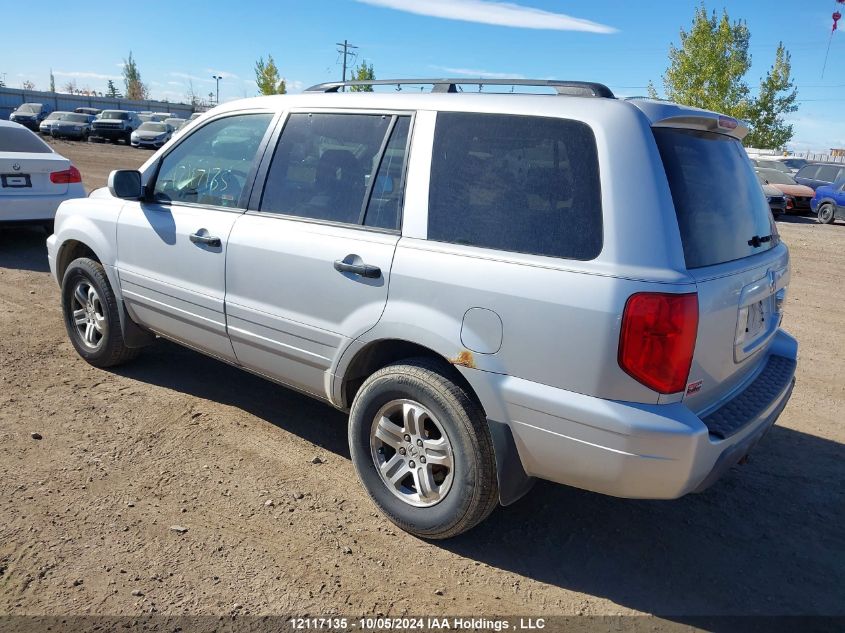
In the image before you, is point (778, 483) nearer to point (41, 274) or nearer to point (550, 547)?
point (550, 547)

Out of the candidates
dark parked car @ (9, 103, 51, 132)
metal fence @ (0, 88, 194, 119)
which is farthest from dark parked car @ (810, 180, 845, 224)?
metal fence @ (0, 88, 194, 119)

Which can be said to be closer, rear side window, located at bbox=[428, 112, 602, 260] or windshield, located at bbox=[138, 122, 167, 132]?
rear side window, located at bbox=[428, 112, 602, 260]

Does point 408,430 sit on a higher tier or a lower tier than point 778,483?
higher

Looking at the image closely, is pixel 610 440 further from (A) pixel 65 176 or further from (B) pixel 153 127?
(B) pixel 153 127

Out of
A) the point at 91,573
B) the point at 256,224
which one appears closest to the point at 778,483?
the point at 256,224

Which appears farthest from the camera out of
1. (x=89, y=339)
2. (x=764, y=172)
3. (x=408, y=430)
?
(x=764, y=172)

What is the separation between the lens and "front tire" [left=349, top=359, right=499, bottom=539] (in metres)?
2.96

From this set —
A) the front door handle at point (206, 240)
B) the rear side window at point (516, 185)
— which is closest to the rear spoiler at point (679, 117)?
the rear side window at point (516, 185)

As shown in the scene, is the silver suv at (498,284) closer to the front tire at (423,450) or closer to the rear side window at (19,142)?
the front tire at (423,450)

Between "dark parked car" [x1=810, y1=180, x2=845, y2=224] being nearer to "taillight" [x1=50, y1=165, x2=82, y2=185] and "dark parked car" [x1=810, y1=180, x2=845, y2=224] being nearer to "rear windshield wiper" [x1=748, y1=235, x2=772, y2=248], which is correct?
"rear windshield wiper" [x1=748, y1=235, x2=772, y2=248]

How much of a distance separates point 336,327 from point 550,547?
148cm

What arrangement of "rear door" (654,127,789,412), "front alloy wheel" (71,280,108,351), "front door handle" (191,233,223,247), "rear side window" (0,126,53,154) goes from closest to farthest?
"rear door" (654,127,789,412) < "front door handle" (191,233,223,247) < "front alloy wheel" (71,280,108,351) < "rear side window" (0,126,53,154)

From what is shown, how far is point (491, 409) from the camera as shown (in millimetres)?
2867

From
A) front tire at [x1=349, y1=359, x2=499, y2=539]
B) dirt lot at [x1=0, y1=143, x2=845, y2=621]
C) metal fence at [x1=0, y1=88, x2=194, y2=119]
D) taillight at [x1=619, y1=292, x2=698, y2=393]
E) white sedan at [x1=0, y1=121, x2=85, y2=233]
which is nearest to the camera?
taillight at [x1=619, y1=292, x2=698, y2=393]
